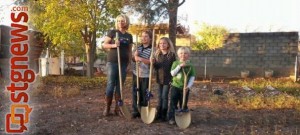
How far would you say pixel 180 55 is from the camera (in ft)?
17.5

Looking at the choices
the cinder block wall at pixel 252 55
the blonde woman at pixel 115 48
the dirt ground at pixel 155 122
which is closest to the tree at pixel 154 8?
the cinder block wall at pixel 252 55

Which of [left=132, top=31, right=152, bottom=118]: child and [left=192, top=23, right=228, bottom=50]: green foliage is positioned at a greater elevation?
[left=192, top=23, right=228, bottom=50]: green foliage

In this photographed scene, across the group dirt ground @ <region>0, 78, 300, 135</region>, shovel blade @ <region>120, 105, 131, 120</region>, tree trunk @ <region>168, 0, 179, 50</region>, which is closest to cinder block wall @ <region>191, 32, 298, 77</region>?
tree trunk @ <region>168, 0, 179, 50</region>

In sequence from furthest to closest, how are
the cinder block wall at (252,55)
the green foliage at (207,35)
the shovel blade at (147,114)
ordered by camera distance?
the green foliage at (207,35) < the cinder block wall at (252,55) < the shovel blade at (147,114)

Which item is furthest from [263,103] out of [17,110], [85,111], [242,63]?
[242,63]

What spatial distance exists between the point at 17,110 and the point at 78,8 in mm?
8733

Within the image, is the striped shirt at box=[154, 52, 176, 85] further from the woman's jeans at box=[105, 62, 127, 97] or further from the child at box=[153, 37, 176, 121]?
the woman's jeans at box=[105, 62, 127, 97]

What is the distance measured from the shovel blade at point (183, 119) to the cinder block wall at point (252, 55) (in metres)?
12.1

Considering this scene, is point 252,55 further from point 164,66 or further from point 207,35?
point 164,66

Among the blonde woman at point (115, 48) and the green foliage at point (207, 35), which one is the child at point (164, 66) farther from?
the green foliage at point (207, 35)

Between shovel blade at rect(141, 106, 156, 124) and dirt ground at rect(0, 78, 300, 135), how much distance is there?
9cm

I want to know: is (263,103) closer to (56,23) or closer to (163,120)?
(163,120)

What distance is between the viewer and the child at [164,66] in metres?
5.50

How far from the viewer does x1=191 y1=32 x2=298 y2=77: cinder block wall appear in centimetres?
1616
